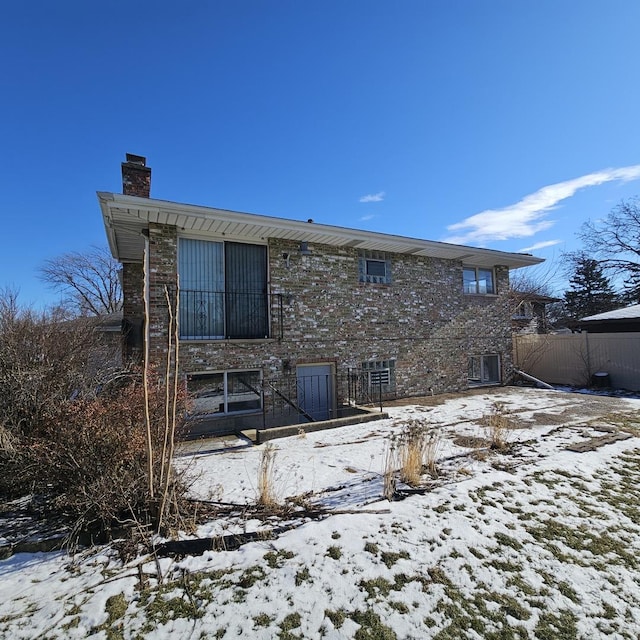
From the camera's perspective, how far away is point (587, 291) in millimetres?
33500

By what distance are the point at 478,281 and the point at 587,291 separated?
26.9 meters

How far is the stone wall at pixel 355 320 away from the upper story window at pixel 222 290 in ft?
1.05

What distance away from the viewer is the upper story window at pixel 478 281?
13629 mm

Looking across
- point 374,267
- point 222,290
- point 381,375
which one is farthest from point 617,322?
point 222,290

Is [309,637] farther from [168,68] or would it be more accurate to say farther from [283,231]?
[168,68]

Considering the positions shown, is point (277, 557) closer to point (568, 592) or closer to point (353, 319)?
point (568, 592)

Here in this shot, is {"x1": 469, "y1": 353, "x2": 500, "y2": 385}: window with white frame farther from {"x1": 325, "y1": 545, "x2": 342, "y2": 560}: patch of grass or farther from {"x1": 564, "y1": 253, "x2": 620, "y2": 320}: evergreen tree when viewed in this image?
{"x1": 564, "y1": 253, "x2": 620, "y2": 320}: evergreen tree

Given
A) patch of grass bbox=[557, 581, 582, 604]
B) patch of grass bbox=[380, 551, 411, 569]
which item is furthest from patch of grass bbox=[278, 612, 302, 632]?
patch of grass bbox=[557, 581, 582, 604]

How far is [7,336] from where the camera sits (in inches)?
203

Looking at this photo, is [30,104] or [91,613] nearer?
[91,613]

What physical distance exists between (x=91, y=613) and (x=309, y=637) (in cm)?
155

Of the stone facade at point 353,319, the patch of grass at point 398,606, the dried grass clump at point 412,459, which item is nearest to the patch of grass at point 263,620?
the patch of grass at point 398,606

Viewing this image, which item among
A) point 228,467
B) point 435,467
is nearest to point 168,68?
point 228,467

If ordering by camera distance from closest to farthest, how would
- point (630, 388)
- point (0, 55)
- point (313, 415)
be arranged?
point (0, 55) → point (313, 415) → point (630, 388)
